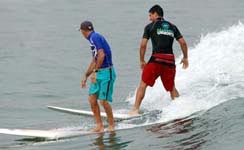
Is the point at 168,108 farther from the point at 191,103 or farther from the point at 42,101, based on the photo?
the point at 42,101

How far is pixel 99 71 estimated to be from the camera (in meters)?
12.3

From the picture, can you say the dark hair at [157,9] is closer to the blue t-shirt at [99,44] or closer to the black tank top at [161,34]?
the black tank top at [161,34]

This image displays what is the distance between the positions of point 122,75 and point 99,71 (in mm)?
8165

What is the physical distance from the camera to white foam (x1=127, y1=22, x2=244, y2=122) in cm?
1415

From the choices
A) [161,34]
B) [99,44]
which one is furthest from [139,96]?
[99,44]

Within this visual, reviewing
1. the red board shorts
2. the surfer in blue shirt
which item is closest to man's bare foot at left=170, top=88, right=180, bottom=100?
the red board shorts

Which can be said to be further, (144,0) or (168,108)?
(144,0)

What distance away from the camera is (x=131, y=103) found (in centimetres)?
1614

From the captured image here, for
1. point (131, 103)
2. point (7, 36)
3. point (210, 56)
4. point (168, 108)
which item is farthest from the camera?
point (7, 36)

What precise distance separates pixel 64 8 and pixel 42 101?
58.3ft

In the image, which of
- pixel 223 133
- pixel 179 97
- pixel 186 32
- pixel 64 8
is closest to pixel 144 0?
pixel 64 8

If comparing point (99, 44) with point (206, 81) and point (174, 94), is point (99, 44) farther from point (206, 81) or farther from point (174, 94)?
point (206, 81)

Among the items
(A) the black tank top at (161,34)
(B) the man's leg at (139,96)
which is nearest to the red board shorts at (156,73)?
(B) the man's leg at (139,96)

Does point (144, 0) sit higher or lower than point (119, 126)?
higher
